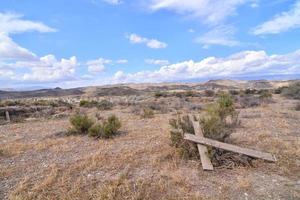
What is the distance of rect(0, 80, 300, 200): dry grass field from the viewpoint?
5125 mm

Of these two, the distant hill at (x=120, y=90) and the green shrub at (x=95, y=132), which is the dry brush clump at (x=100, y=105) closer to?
the green shrub at (x=95, y=132)

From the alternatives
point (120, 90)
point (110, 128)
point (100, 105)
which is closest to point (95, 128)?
point (110, 128)

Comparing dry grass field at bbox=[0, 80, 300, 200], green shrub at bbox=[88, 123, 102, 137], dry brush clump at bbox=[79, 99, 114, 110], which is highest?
green shrub at bbox=[88, 123, 102, 137]

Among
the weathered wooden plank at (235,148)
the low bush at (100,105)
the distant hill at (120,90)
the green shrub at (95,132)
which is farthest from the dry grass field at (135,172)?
the distant hill at (120,90)

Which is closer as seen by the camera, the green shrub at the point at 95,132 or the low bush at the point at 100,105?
the green shrub at the point at 95,132

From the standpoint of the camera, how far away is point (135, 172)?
612 cm

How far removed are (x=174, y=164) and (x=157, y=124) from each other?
18.9ft

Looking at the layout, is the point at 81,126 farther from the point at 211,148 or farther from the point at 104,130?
the point at 211,148

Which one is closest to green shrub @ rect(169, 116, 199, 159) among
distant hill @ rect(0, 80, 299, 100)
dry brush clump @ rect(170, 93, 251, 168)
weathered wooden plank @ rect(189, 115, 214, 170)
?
dry brush clump @ rect(170, 93, 251, 168)

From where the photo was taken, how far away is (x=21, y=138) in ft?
34.4

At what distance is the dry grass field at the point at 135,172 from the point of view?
5.12 metres

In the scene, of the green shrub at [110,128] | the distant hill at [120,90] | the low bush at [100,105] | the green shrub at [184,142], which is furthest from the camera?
the distant hill at [120,90]

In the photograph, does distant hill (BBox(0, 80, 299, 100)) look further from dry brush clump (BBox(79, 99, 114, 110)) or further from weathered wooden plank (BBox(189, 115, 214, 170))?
weathered wooden plank (BBox(189, 115, 214, 170))

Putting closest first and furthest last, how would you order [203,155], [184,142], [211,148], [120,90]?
[203,155] → [211,148] → [184,142] → [120,90]
